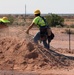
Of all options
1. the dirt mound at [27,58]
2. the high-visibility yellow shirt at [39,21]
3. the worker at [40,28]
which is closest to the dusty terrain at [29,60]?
the dirt mound at [27,58]

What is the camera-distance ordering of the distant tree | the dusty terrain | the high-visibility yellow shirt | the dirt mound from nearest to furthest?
1. the dusty terrain
2. the dirt mound
3. the high-visibility yellow shirt
4. the distant tree

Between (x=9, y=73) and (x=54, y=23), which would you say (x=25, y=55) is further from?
(x=54, y=23)

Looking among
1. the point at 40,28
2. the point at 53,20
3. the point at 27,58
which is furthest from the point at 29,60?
the point at 53,20

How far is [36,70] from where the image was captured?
1598cm

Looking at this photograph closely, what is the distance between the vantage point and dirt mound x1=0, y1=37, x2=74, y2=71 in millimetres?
16447

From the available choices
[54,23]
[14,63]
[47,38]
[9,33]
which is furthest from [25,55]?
[54,23]

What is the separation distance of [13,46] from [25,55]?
1125mm

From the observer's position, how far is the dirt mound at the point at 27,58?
54.0 ft

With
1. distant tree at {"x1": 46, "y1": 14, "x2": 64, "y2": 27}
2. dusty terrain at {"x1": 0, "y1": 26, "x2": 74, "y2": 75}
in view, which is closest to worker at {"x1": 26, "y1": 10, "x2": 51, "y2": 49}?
dusty terrain at {"x1": 0, "y1": 26, "x2": 74, "y2": 75}

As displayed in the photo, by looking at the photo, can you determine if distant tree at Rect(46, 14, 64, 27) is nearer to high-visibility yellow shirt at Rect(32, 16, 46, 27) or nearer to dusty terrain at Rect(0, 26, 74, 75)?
dusty terrain at Rect(0, 26, 74, 75)

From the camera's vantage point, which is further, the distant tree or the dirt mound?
the distant tree

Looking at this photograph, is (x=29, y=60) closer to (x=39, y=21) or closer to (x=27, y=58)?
(x=27, y=58)

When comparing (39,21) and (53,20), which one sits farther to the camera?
(53,20)

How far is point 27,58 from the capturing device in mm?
16938
